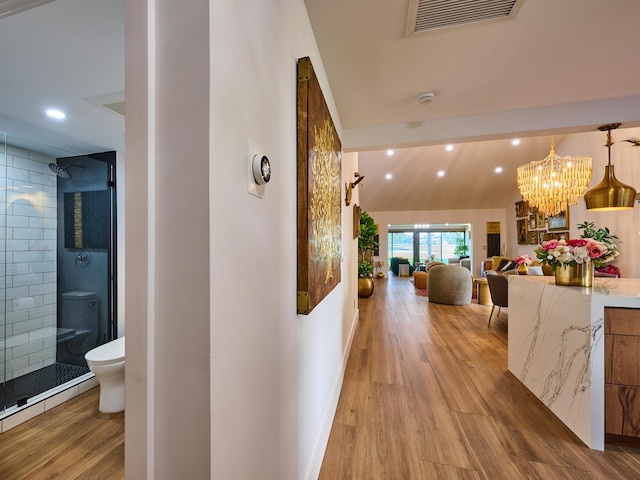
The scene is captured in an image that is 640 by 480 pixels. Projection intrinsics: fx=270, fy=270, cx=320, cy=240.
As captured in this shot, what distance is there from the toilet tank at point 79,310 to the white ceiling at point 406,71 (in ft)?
4.71

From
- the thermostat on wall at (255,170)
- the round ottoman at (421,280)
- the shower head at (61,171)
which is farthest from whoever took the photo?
the round ottoman at (421,280)

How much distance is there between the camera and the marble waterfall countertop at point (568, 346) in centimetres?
168

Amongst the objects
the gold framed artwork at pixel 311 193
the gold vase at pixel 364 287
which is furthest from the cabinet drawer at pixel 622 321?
the gold vase at pixel 364 287

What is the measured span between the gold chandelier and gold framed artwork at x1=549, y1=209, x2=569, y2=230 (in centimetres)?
205

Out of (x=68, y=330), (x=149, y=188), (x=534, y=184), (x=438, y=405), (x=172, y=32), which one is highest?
(x=534, y=184)

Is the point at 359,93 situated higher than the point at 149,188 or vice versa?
the point at 359,93

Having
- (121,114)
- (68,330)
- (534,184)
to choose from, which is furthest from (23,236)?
(534,184)

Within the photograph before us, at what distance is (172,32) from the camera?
2.02 feet

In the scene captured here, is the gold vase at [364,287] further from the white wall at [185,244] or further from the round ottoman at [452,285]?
the white wall at [185,244]

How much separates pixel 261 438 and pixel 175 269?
0.61 m

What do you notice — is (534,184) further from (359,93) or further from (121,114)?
(121,114)

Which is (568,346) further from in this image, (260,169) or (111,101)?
(111,101)

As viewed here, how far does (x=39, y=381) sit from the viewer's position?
2260 millimetres

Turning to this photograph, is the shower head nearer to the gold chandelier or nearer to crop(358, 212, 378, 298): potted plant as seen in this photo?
crop(358, 212, 378, 298): potted plant
